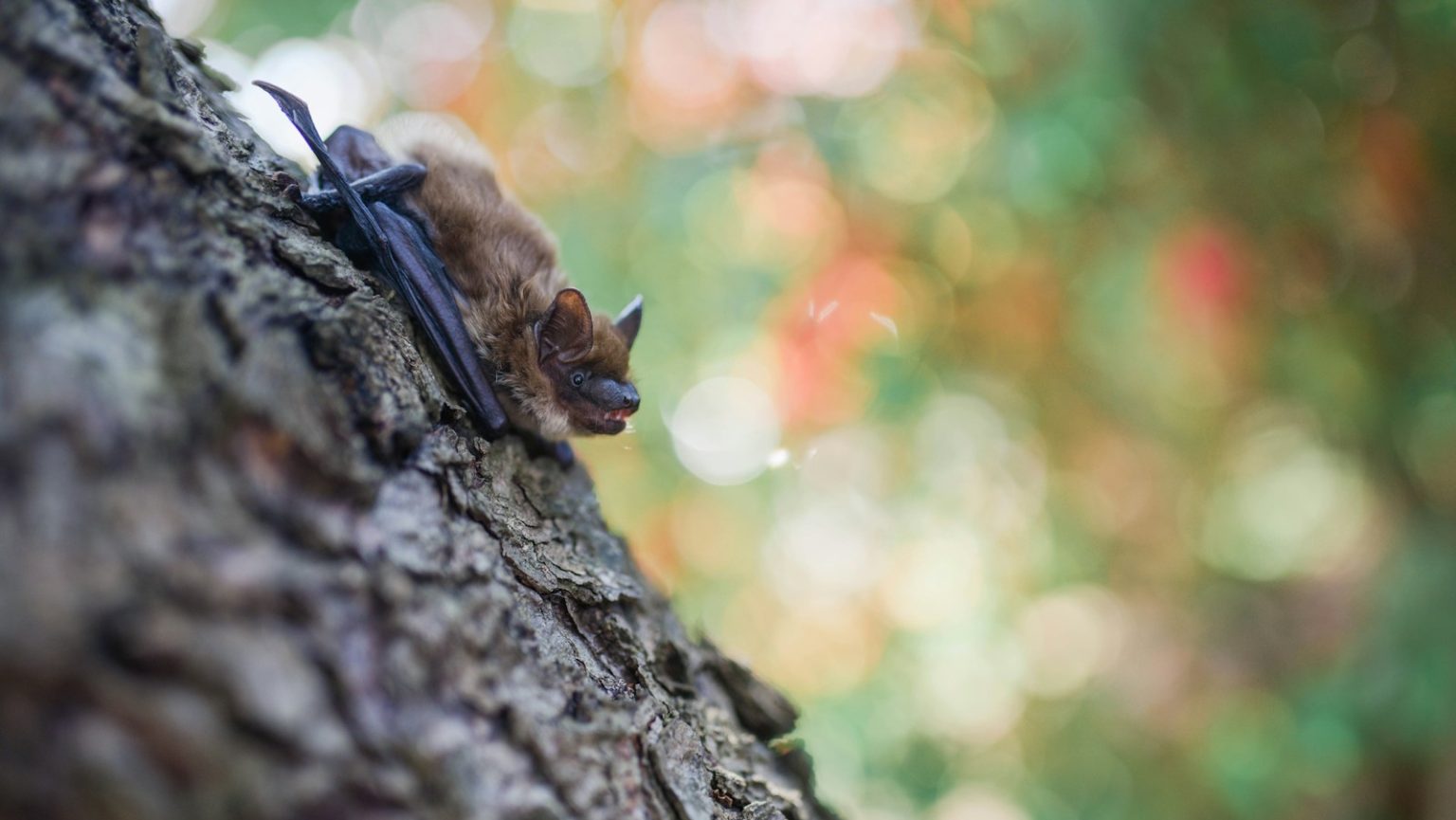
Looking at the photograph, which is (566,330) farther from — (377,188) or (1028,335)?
(1028,335)

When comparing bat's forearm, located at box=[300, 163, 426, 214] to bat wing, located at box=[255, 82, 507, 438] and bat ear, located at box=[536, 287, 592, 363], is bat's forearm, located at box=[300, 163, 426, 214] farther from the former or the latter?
bat ear, located at box=[536, 287, 592, 363]

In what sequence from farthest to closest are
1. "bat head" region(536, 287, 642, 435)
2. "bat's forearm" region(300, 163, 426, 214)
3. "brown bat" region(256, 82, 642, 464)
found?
1. "bat head" region(536, 287, 642, 435)
2. "brown bat" region(256, 82, 642, 464)
3. "bat's forearm" region(300, 163, 426, 214)

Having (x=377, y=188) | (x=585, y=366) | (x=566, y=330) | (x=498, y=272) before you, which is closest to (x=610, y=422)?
(x=585, y=366)

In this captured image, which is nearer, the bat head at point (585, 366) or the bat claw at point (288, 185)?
the bat claw at point (288, 185)

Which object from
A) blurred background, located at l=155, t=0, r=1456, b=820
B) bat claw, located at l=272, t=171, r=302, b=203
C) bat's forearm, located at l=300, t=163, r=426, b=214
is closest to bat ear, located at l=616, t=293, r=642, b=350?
bat's forearm, located at l=300, t=163, r=426, b=214

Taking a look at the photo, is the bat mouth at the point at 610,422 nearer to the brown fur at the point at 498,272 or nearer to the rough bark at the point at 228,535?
the brown fur at the point at 498,272

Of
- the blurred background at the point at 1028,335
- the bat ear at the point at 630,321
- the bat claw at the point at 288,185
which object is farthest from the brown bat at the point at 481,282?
A: the blurred background at the point at 1028,335

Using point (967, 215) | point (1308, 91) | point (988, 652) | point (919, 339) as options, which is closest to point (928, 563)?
point (988, 652)
